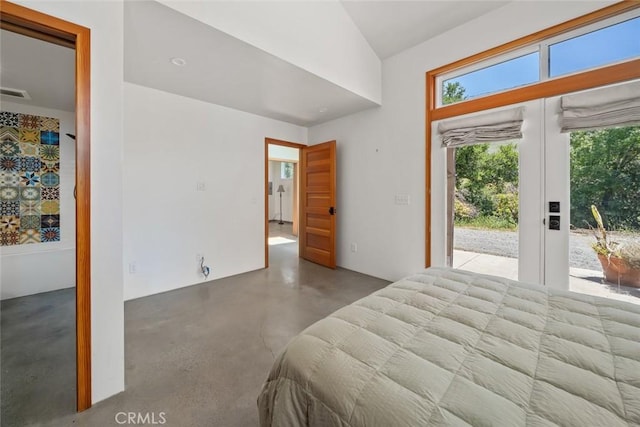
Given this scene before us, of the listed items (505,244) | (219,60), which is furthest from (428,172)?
(219,60)

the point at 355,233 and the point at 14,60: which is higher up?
the point at 14,60

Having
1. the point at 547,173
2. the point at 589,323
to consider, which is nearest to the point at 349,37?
the point at 547,173

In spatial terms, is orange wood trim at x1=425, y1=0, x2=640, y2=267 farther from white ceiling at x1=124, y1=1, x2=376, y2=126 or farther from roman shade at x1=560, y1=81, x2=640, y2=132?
white ceiling at x1=124, y1=1, x2=376, y2=126

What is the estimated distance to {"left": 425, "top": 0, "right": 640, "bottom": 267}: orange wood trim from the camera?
2.09 meters

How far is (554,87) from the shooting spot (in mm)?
Answer: 2361

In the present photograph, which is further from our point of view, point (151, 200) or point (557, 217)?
point (151, 200)

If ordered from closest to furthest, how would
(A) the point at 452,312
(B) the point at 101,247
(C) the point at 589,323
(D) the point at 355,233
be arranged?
(C) the point at 589,323, (A) the point at 452,312, (B) the point at 101,247, (D) the point at 355,233

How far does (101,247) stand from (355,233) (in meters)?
3.24

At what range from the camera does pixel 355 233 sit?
13.6ft

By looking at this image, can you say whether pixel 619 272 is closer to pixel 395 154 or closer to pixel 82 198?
pixel 395 154

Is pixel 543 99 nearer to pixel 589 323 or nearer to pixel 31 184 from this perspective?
pixel 589 323

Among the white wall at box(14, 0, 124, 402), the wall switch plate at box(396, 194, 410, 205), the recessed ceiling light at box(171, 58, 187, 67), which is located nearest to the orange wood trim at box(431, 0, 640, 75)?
→ the wall switch plate at box(396, 194, 410, 205)

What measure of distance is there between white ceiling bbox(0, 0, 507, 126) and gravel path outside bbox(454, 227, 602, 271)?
218 centimetres

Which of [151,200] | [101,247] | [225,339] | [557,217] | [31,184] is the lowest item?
[225,339]
